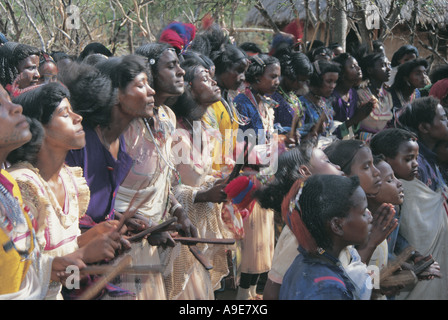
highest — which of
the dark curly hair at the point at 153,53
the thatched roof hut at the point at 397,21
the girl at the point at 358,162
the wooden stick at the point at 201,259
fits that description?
the dark curly hair at the point at 153,53

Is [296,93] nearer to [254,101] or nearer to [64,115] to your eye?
[254,101]

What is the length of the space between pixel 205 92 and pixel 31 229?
2.22 m

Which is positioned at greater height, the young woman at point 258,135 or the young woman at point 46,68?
the young woman at point 46,68

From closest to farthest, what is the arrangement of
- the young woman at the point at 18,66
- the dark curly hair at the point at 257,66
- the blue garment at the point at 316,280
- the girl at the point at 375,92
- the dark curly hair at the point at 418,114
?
the blue garment at the point at 316,280, the dark curly hair at the point at 418,114, the young woman at the point at 18,66, the dark curly hair at the point at 257,66, the girl at the point at 375,92

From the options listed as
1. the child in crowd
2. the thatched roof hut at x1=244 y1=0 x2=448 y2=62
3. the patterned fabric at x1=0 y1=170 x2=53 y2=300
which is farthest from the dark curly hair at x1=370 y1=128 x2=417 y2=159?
the thatched roof hut at x1=244 y1=0 x2=448 y2=62

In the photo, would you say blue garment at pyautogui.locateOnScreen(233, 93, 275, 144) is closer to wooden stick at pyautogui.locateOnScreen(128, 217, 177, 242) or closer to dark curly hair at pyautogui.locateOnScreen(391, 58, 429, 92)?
dark curly hair at pyautogui.locateOnScreen(391, 58, 429, 92)

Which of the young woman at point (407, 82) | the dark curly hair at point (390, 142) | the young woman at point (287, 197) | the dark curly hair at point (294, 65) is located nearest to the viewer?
the young woman at point (287, 197)

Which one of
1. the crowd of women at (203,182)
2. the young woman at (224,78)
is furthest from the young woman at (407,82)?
the young woman at (224,78)

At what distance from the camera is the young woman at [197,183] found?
4008 mm

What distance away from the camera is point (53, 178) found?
2906 millimetres

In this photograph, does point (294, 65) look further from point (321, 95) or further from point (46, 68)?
point (46, 68)

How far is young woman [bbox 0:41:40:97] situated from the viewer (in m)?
4.80

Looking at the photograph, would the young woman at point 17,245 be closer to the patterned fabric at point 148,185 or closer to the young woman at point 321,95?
the patterned fabric at point 148,185
